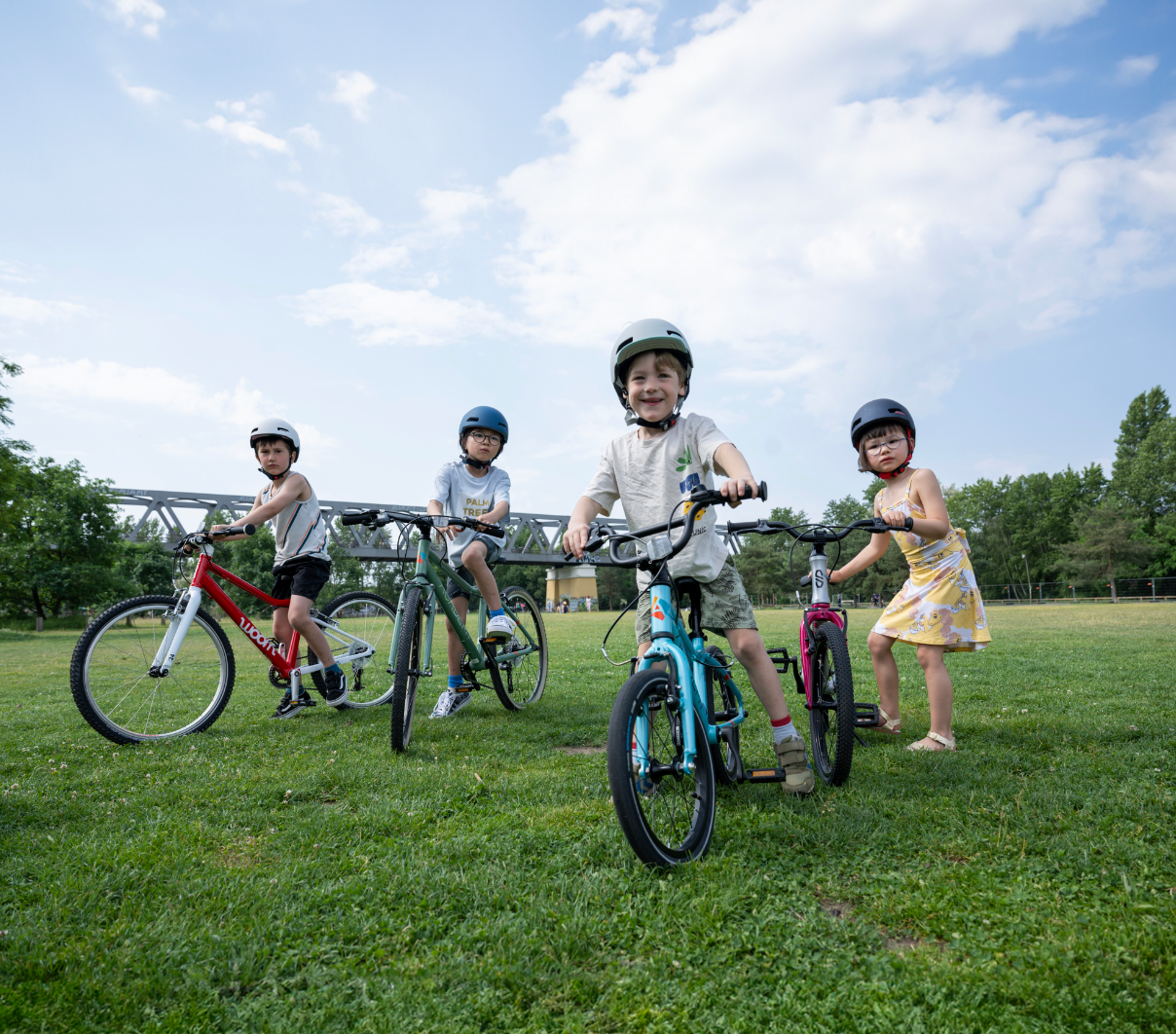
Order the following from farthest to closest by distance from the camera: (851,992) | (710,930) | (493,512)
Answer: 1. (493,512)
2. (710,930)
3. (851,992)

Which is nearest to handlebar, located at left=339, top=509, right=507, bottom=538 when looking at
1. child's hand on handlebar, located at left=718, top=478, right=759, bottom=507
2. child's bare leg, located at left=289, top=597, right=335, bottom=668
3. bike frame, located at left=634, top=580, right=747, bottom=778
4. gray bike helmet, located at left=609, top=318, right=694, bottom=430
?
child's bare leg, located at left=289, top=597, right=335, bottom=668

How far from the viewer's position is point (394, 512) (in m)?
4.53

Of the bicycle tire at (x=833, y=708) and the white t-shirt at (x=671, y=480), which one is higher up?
the white t-shirt at (x=671, y=480)

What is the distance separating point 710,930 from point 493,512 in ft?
12.2

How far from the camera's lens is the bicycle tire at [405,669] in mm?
4270

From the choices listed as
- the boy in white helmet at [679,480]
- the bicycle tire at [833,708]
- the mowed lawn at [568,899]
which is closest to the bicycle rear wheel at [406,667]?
the mowed lawn at [568,899]

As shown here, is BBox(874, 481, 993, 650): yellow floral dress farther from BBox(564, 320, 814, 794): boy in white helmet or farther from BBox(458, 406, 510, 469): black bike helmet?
BBox(458, 406, 510, 469): black bike helmet

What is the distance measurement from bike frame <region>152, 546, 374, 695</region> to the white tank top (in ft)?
1.35

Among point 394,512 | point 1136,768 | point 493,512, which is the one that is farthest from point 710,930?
point 493,512

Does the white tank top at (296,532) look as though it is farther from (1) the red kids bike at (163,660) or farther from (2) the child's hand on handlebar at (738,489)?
(2) the child's hand on handlebar at (738,489)

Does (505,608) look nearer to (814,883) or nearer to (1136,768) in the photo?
(814,883)

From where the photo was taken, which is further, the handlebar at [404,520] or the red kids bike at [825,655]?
the handlebar at [404,520]

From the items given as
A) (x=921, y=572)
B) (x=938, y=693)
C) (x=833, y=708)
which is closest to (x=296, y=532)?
(x=833, y=708)

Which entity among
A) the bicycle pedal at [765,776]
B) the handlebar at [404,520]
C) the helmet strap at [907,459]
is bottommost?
the bicycle pedal at [765,776]
